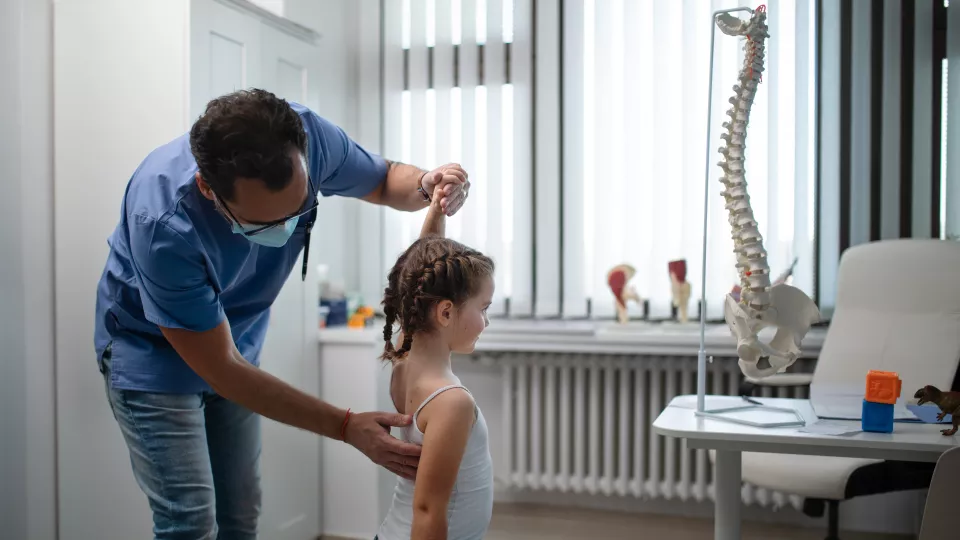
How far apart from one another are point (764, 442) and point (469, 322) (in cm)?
64

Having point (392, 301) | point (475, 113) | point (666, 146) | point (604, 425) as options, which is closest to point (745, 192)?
point (392, 301)

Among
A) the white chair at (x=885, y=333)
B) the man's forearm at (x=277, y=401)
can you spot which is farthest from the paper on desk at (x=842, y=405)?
the man's forearm at (x=277, y=401)

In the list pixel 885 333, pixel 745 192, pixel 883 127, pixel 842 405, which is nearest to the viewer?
pixel 745 192

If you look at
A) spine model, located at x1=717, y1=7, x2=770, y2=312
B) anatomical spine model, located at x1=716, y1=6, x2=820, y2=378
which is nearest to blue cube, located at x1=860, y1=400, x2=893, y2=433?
anatomical spine model, located at x1=716, y1=6, x2=820, y2=378

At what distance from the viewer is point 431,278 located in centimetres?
123

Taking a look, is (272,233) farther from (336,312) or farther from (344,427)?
(336,312)

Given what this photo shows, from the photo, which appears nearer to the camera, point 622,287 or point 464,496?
point 464,496

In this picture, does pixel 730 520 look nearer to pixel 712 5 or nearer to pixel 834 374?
pixel 834 374

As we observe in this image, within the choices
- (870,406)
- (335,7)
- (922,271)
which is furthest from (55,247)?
(922,271)

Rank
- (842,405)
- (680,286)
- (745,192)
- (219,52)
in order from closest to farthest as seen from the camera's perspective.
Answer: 1. (745,192)
2. (842,405)
3. (219,52)
4. (680,286)

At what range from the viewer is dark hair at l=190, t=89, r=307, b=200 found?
1085 millimetres

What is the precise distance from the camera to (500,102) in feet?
10.3

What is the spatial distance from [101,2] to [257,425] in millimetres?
1247

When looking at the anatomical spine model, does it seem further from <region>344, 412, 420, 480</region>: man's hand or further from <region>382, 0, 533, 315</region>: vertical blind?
<region>382, 0, 533, 315</region>: vertical blind
